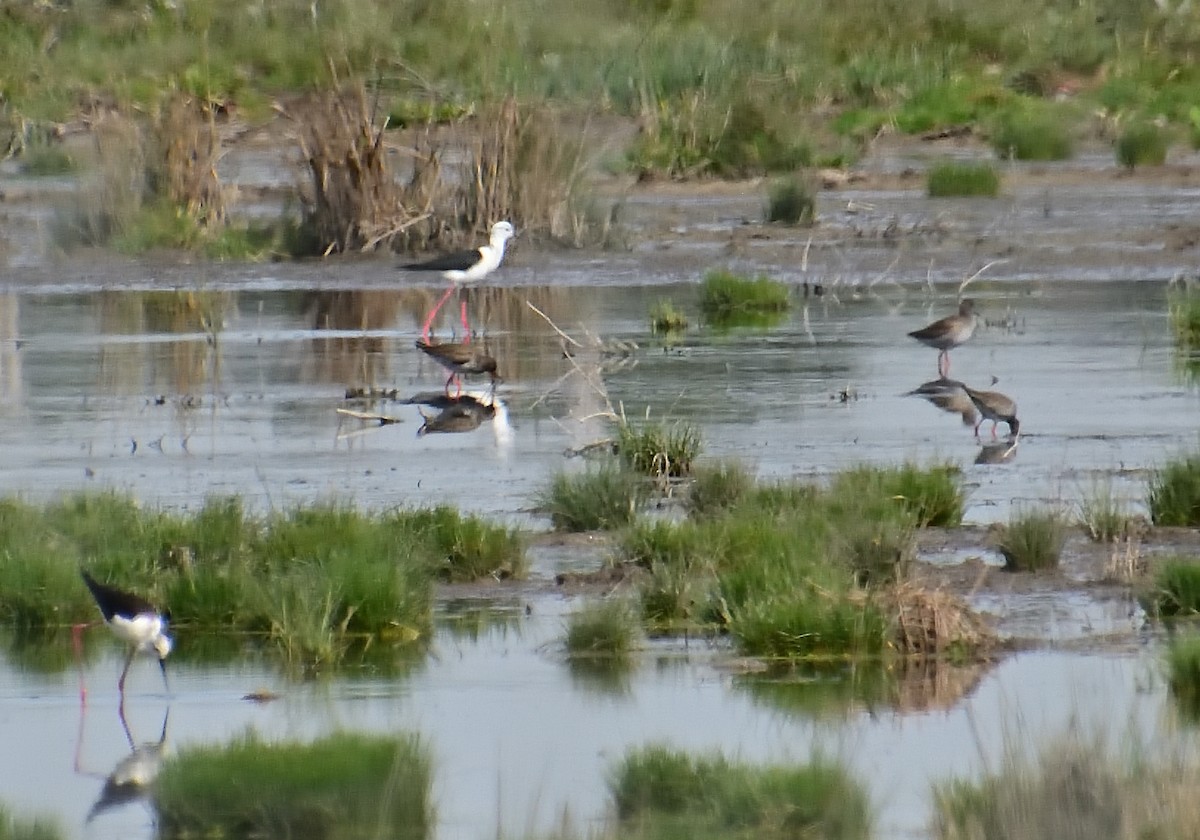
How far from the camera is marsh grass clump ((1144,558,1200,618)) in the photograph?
35.9ft

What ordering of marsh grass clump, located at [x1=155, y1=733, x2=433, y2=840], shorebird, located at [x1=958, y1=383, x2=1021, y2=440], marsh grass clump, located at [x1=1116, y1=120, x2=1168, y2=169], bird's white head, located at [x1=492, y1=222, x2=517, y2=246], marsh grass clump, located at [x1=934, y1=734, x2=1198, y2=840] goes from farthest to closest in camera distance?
marsh grass clump, located at [x1=1116, y1=120, x2=1168, y2=169] → bird's white head, located at [x1=492, y1=222, x2=517, y2=246] → shorebird, located at [x1=958, y1=383, x2=1021, y2=440] → marsh grass clump, located at [x1=155, y1=733, x2=433, y2=840] → marsh grass clump, located at [x1=934, y1=734, x2=1198, y2=840]

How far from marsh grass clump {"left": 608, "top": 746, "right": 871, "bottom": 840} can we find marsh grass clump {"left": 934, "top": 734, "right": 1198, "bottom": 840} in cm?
35

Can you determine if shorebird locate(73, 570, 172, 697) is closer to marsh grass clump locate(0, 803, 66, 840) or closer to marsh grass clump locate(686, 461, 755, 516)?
marsh grass clump locate(0, 803, 66, 840)

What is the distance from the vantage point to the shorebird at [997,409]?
1598 centimetres

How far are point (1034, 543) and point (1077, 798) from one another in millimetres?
4805

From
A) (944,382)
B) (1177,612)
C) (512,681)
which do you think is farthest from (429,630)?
(944,382)

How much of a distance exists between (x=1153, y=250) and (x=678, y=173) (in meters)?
8.96

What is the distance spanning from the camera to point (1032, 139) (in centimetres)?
3684

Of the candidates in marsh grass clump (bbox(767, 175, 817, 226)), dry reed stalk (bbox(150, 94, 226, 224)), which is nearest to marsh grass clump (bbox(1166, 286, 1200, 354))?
marsh grass clump (bbox(767, 175, 817, 226))

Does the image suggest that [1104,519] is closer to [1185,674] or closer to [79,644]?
[1185,674]

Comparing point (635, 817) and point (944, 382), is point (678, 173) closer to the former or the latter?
point (944, 382)

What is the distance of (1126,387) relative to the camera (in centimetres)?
1814

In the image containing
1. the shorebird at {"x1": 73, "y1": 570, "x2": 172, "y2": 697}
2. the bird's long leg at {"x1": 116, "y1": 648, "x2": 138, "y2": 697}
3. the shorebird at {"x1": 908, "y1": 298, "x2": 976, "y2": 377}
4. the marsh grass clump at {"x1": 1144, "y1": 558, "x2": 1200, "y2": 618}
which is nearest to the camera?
the shorebird at {"x1": 73, "y1": 570, "x2": 172, "y2": 697}

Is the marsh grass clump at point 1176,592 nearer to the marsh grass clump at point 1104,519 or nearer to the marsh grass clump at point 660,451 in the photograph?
the marsh grass clump at point 1104,519
